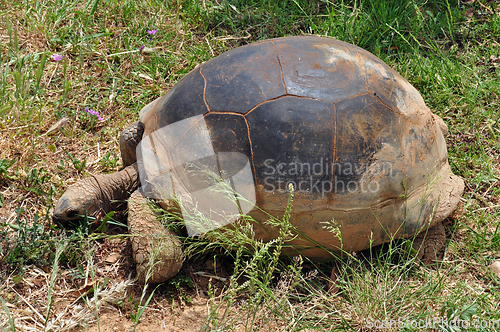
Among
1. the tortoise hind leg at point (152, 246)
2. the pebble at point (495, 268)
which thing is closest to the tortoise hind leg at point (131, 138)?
the tortoise hind leg at point (152, 246)

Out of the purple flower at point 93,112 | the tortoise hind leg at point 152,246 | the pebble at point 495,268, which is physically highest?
the purple flower at point 93,112

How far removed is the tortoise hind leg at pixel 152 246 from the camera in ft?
8.99

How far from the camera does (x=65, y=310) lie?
267 centimetres

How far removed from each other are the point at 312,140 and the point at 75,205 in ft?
5.68

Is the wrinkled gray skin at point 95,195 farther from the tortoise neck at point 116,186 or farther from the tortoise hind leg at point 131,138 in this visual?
the tortoise hind leg at point 131,138

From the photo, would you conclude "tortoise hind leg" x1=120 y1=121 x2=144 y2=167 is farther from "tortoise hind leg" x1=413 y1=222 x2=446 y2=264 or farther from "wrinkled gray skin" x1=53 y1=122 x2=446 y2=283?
"tortoise hind leg" x1=413 y1=222 x2=446 y2=264

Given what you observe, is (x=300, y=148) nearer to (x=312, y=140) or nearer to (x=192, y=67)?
(x=312, y=140)

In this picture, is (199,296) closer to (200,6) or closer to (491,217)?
(491,217)

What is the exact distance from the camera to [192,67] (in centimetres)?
429

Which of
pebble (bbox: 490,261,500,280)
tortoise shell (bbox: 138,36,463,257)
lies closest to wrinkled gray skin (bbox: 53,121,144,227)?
tortoise shell (bbox: 138,36,463,257)

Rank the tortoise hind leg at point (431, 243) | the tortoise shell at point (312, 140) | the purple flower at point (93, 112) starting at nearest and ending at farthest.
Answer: the tortoise shell at point (312, 140)
the tortoise hind leg at point (431, 243)
the purple flower at point (93, 112)

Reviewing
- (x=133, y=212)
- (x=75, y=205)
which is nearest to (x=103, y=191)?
(x=75, y=205)

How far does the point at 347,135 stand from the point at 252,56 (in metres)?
0.86

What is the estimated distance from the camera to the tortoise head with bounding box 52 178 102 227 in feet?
9.50
